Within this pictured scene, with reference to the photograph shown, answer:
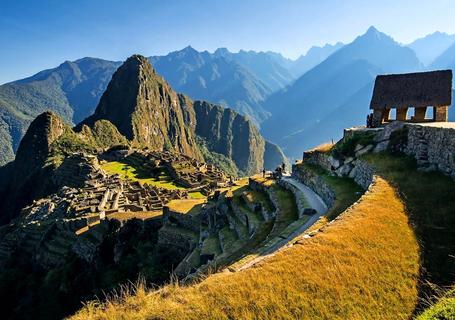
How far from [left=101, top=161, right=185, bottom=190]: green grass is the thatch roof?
5263cm

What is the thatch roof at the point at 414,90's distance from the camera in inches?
933

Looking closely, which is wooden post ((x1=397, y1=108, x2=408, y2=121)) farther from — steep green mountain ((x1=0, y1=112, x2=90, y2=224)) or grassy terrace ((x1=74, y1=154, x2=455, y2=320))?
steep green mountain ((x1=0, y1=112, x2=90, y2=224))

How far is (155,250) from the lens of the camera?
1163 inches

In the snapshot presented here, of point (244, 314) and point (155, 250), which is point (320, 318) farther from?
point (155, 250)

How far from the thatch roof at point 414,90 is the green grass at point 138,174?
173 ft

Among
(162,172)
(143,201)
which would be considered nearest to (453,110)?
(162,172)

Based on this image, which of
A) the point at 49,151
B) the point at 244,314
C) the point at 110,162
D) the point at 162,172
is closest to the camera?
the point at 244,314

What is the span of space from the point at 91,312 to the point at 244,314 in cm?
388

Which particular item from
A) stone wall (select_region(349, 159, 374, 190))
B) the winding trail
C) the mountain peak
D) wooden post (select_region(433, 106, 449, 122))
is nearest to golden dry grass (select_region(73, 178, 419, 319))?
→ the winding trail

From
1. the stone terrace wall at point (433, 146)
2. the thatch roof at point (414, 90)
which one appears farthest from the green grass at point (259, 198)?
the thatch roof at point (414, 90)

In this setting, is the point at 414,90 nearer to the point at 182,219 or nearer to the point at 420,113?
the point at 420,113

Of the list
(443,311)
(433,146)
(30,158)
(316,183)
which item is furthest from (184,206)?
(30,158)

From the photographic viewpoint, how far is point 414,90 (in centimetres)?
2466

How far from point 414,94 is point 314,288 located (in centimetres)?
2097
